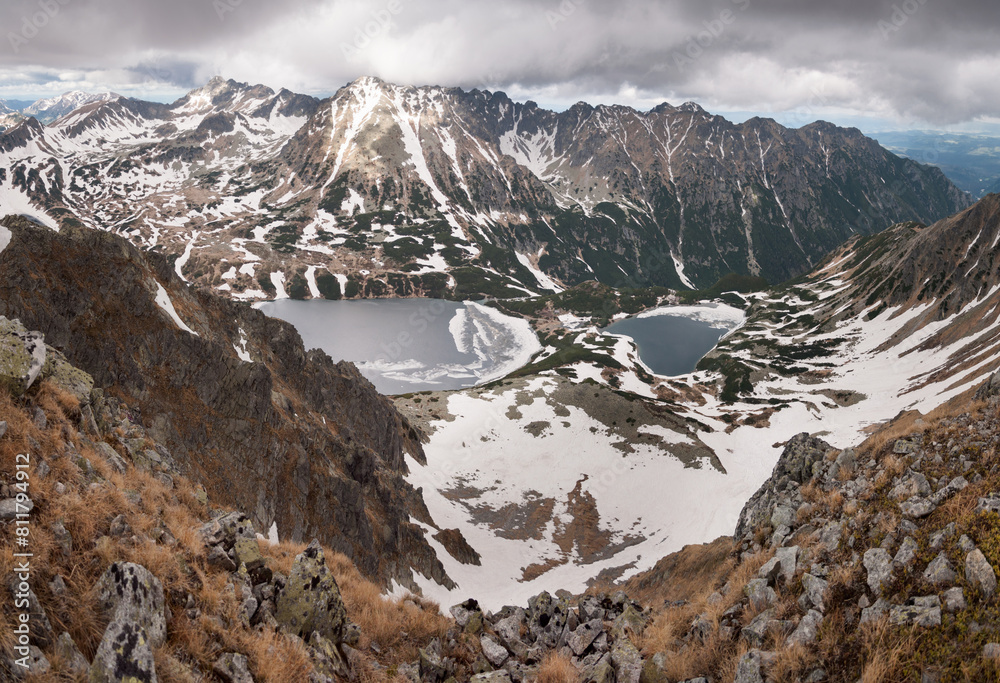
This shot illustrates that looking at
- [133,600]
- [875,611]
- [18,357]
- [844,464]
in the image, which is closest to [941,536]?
[875,611]

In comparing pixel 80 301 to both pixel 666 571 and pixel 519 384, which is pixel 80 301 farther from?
pixel 519 384

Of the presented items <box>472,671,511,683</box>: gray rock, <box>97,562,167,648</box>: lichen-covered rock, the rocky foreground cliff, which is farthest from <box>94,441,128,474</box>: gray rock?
<box>472,671,511,683</box>: gray rock

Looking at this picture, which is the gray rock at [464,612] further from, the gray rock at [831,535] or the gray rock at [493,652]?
the gray rock at [831,535]

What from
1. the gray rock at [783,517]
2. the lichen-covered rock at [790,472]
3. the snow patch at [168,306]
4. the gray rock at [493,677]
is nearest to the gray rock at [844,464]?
the lichen-covered rock at [790,472]

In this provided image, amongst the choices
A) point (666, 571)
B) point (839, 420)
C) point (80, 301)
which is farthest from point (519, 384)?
point (80, 301)

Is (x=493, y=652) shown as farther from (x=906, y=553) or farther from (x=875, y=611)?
(x=906, y=553)

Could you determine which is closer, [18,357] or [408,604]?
[18,357]
